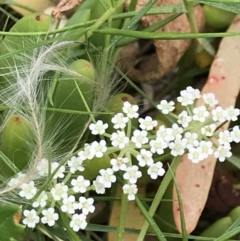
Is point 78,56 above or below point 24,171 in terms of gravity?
above

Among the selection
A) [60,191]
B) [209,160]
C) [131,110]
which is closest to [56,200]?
[60,191]

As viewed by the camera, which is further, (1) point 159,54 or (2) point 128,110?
(1) point 159,54

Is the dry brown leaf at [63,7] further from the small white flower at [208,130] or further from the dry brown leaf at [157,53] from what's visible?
the small white flower at [208,130]

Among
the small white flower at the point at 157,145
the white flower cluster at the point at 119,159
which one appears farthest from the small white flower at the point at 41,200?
the small white flower at the point at 157,145

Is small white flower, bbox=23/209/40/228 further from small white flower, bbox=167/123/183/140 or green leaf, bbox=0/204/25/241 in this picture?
small white flower, bbox=167/123/183/140

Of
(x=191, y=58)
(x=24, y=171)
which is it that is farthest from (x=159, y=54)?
(x=24, y=171)

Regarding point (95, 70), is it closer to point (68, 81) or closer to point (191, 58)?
point (68, 81)
